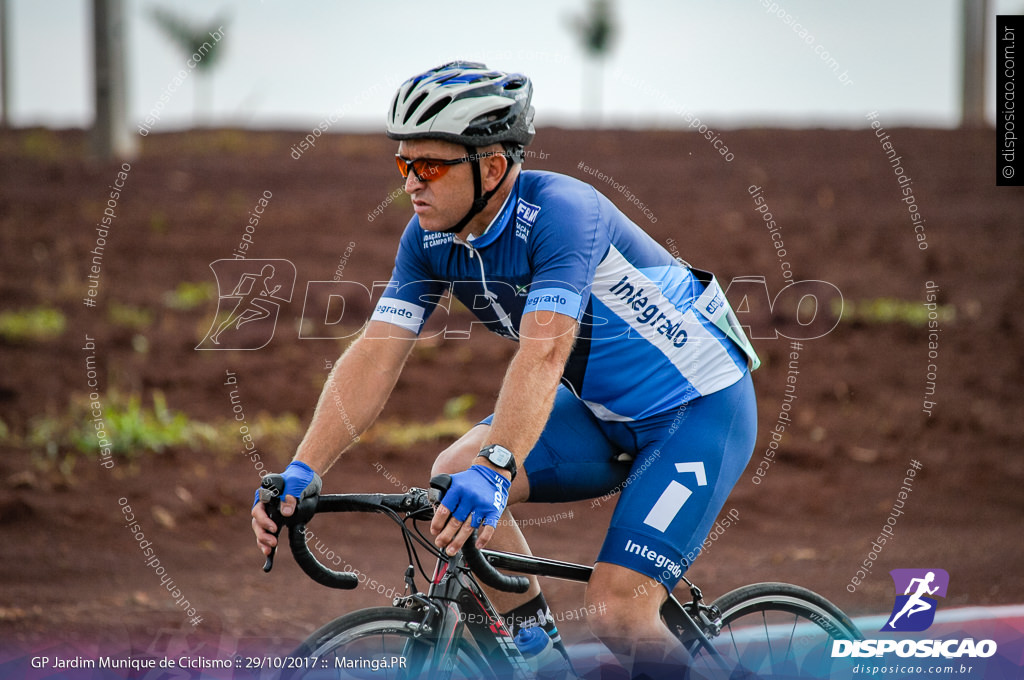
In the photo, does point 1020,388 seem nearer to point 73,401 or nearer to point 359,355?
point 359,355

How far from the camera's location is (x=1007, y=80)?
24.0 feet

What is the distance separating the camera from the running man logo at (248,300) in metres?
10.2

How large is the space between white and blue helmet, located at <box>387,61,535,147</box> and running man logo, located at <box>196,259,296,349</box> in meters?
7.11

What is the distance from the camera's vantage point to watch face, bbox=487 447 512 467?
2869 millimetres

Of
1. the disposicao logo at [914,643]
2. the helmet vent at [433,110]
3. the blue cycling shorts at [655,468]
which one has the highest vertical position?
the helmet vent at [433,110]

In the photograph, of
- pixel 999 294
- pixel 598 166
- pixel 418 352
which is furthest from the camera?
pixel 598 166

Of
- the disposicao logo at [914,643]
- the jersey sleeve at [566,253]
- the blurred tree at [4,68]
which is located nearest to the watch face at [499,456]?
the jersey sleeve at [566,253]

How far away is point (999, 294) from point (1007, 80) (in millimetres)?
4478

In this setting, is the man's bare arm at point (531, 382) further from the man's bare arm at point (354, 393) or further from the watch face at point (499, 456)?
the man's bare arm at point (354, 393)

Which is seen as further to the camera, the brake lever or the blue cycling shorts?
the blue cycling shorts

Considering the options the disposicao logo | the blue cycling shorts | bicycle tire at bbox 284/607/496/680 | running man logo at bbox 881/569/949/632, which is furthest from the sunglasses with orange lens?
running man logo at bbox 881/569/949/632

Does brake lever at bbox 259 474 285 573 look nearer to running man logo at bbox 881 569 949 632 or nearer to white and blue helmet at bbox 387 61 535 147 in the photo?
white and blue helmet at bbox 387 61 535 147

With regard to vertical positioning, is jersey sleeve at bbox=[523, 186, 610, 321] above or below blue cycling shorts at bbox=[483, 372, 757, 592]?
above

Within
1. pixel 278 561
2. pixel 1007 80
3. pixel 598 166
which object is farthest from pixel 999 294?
pixel 278 561
